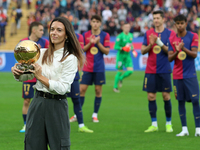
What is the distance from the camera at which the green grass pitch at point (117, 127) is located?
6.46 meters

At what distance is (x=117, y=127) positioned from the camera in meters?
8.09

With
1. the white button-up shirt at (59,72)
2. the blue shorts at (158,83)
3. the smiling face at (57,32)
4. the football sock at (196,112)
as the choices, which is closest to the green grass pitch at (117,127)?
the football sock at (196,112)

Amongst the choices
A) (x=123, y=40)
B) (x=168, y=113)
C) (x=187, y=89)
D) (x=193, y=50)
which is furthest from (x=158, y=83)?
(x=123, y=40)

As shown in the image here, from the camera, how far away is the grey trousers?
12.6 feet

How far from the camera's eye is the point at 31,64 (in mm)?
3615

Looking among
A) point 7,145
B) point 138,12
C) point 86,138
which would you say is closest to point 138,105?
point 86,138

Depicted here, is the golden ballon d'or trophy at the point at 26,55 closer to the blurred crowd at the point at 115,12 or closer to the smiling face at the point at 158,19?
the smiling face at the point at 158,19

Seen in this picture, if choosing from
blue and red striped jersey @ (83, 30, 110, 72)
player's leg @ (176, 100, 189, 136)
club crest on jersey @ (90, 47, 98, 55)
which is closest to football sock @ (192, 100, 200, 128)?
player's leg @ (176, 100, 189, 136)

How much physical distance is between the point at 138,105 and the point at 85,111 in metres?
1.80

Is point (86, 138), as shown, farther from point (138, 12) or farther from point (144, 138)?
point (138, 12)

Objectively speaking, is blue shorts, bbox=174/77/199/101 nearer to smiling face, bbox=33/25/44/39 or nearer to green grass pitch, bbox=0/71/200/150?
green grass pitch, bbox=0/71/200/150

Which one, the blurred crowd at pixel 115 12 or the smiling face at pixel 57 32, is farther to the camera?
the blurred crowd at pixel 115 12

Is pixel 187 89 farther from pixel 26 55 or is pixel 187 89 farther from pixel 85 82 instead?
pixel 26 55

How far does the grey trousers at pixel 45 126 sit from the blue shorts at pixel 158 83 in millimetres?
4053
